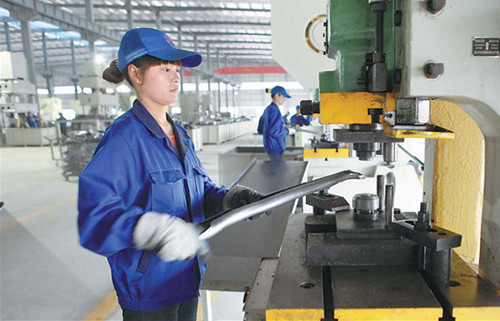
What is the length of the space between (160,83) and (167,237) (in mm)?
390

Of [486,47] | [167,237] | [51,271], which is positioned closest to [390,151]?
[486,47]

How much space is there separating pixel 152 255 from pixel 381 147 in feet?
1.98

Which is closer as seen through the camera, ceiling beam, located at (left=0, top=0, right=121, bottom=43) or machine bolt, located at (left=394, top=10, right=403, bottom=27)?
machine bolt, located at (left=394, top=10, right=403, bottom=27)

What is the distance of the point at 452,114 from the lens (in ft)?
3.28

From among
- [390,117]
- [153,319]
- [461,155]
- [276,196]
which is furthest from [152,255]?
[461,155]

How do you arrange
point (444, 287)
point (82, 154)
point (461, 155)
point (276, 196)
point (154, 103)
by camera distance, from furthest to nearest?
point (82, 154), point (461, 155), point (154, 103), point (276, 196), point (444, 287)

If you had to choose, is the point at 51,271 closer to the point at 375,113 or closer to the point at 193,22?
the point at 375,113

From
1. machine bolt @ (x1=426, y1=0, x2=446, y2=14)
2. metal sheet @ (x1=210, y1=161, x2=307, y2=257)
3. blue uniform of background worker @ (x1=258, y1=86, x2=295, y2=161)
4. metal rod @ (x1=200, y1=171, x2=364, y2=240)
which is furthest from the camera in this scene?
blue uniform of background worker @ (x1=258, y1=86, x2=295, y2=161)

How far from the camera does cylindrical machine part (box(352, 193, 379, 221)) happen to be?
2.62ft

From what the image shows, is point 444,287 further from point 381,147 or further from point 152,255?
point 152,255

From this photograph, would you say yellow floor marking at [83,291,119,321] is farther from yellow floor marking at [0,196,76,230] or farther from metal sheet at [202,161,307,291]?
yellow floor marking at [0,196,76,230]

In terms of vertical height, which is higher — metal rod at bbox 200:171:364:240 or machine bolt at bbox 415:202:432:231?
metal rod at bbox 200:171:364:240

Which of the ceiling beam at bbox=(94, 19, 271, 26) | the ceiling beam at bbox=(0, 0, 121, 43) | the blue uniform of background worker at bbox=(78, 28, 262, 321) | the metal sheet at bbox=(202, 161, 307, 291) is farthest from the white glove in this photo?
the ceiling beam at bbox=(94, 19, 271, 26)

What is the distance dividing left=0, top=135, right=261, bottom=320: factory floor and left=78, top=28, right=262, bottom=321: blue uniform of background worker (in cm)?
93
